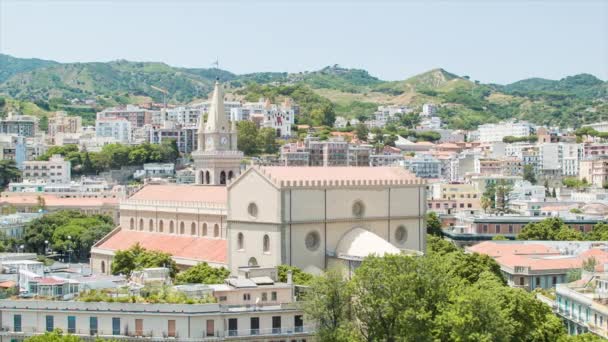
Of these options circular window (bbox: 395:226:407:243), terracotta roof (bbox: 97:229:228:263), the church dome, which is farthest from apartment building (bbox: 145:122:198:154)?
the church dome

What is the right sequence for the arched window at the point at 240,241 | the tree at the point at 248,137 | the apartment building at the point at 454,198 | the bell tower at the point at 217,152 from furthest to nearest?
the tree at the point at 248,137 → the apartment building at the point at 454,198 → the bell tower at the point at 217,152 → the arched window at the point at 240,241

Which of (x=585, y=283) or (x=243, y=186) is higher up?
(x=243, y=186)

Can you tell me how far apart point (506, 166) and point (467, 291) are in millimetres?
139040

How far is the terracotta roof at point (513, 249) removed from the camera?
82.3m

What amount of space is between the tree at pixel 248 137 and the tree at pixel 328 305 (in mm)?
123258

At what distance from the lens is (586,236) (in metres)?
98.8

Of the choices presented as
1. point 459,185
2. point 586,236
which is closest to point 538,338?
point 586,236

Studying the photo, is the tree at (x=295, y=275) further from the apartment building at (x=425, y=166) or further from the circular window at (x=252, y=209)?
the apartment building at (x=425, y=166)

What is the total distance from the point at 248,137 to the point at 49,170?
29.2 meters

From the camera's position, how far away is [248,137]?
568 ft

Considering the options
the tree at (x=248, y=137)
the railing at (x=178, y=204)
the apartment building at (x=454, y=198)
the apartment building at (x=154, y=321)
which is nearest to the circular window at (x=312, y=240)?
the railing at (x=178, y=204)

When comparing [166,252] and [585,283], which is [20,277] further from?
[585,283]

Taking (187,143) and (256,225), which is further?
(187,143)

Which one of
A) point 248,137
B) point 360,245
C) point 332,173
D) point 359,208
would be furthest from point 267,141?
point 360,245
